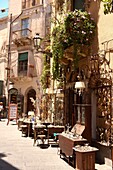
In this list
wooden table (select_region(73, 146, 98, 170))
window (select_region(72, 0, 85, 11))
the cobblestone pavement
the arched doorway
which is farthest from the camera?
the arched doorway

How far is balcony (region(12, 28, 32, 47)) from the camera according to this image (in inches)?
942

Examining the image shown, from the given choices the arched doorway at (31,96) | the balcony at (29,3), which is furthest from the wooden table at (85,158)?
the balcony at (29,3)

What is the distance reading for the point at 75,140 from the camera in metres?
6.45

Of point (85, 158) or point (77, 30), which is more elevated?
point (77, 30)

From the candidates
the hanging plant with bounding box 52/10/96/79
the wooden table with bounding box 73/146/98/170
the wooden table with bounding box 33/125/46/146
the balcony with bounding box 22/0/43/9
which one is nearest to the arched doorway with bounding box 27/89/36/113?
the balcony with bounding box 22/0/43/9

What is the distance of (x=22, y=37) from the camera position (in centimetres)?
2409

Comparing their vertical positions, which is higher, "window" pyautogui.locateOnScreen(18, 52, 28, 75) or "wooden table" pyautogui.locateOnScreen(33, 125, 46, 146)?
"window" pyautogui.locateOnScreen(18, 52, 28, 75)

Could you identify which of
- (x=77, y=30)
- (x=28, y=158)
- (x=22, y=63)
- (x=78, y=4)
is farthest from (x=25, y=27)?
(x=28, y=158)

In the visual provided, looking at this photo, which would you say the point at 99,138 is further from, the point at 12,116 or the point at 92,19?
the point at 12,116

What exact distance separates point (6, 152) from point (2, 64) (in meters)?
18.9

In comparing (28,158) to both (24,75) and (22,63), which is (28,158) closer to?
(24,75)

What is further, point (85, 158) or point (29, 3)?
point (29, 3)

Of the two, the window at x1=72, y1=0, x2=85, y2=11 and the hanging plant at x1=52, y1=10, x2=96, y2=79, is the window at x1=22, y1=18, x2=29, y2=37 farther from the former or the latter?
the hanging plant at x1=52, y1=10, x2=96, y2=79

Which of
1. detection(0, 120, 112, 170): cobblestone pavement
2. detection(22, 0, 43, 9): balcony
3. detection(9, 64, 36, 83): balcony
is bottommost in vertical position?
detection(0, 120, 112, 170): cobblestone pavement
